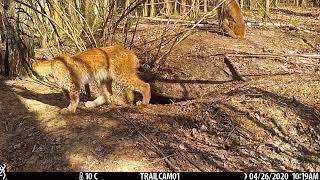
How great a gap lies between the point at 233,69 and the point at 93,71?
10.3 feet

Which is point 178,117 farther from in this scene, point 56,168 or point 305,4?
point 305,4

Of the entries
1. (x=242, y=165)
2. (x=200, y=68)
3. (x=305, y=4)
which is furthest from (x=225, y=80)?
(x=305, y=4)

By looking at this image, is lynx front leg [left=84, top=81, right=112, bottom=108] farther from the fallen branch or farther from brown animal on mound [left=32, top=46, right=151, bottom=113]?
the fallen branch

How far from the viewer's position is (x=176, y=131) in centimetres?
541

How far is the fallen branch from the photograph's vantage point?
26.1 feet

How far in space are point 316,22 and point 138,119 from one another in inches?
377

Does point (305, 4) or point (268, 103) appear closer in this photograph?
point (268, 103)

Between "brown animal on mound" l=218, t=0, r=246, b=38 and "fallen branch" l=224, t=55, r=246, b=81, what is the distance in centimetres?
175

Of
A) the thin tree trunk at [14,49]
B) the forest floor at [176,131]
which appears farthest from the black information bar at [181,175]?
the thin tree trunk at [14,49]

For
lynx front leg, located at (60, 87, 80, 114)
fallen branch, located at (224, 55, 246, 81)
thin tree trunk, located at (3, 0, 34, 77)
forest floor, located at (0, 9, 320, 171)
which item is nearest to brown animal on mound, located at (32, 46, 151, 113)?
lynx front leg, located at (60, 87, 80, 114)

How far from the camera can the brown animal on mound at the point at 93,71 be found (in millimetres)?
6066

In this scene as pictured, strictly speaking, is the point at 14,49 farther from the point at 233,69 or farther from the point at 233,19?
the point at 233,19

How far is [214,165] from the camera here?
15.4 ft

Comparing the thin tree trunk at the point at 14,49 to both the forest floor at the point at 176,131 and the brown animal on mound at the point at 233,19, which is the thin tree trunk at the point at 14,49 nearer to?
the forest floor at the point at 176,131
